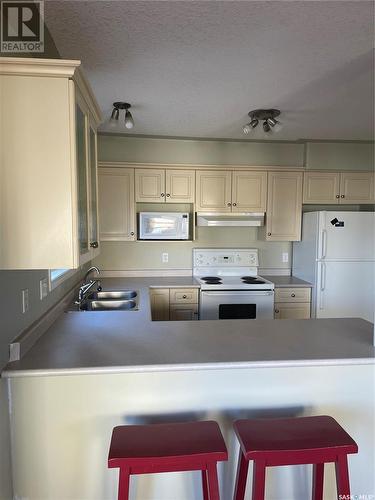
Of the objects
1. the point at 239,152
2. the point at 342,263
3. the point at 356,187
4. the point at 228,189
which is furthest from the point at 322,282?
the point at 239,152

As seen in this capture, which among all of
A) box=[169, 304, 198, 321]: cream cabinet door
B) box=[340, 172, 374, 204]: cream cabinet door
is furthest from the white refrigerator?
box=[169, 304, 198, 321]: cream cabinet door

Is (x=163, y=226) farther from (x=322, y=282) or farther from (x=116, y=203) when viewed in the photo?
(x=322, y=282)

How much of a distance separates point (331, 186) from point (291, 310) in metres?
1.49

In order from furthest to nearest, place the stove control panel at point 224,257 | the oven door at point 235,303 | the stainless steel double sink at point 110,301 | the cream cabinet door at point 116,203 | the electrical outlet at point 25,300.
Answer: the stove control panel at point 224,257
the cream cabinet door at point 116,203
the oven door at point 235,303
the stainless steel double sink at point 110,301
the electrical outlet at point 25,300

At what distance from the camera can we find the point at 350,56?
5.67 ft

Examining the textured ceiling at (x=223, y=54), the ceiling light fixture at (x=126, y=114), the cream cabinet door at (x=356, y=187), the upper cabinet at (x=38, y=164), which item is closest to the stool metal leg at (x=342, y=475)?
the upper cabinet at (x=38, y=164)

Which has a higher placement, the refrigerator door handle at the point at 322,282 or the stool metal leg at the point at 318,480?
the refrigerator door handle at the point at 322,282

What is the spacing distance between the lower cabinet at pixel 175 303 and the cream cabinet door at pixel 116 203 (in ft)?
2.35

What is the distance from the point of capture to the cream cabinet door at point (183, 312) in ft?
10.5

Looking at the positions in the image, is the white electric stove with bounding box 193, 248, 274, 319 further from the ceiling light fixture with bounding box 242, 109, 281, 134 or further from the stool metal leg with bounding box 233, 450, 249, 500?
the stool metal leg with bounding box 233, 450, 249, 500

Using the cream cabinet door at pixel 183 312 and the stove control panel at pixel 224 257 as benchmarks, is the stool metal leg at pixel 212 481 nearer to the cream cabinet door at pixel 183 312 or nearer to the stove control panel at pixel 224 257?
the cream cabinet door at pixel 183 312

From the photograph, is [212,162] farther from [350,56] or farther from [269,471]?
[269,471]

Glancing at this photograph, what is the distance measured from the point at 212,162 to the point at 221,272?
4.23 feet

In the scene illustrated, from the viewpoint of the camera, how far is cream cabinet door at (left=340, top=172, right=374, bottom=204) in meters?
3.48
